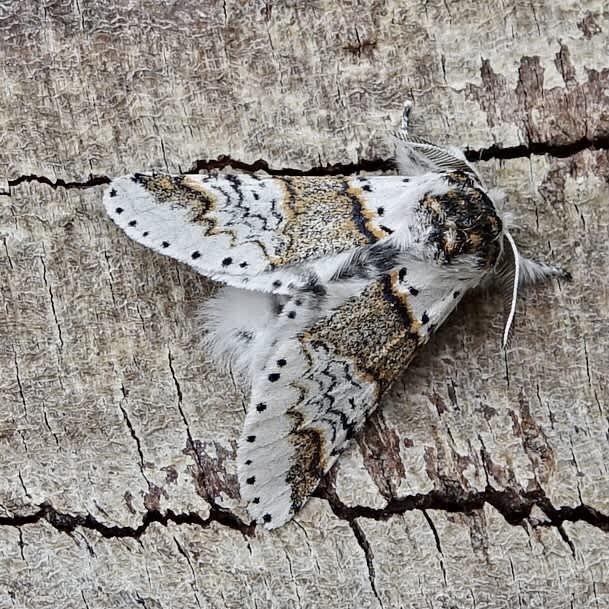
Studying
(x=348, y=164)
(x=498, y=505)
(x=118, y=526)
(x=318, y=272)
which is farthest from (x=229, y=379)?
(x=498, y=505)

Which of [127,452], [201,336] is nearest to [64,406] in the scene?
[127,452]

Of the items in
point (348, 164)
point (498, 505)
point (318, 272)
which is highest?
point (348, 164)

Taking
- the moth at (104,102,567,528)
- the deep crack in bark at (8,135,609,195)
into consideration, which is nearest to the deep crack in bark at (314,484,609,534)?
the moth at (104,102,567,528)

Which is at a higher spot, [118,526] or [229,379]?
[229,379]

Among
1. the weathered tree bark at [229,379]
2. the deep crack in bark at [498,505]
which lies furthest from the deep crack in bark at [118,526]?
the deep crack in bark at [498,505]

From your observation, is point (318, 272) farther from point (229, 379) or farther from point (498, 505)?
point (498, 505)

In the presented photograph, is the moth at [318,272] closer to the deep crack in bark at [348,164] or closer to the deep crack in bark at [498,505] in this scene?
the deep crack in bark at [348,164]

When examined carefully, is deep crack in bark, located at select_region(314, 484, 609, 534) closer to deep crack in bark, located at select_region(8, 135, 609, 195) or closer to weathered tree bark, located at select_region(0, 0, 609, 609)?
weathered tree bark, located at select_region(0, 0, 609, 609)
